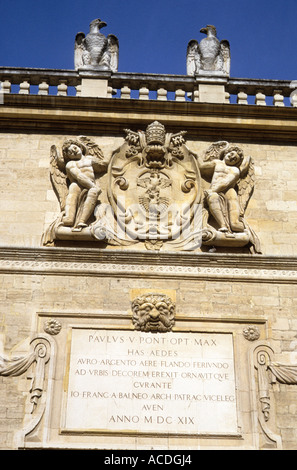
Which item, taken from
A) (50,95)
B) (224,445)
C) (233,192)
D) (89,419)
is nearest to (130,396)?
(89,419)

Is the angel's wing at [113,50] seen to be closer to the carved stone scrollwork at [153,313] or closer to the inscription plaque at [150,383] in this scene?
the carved stone scrollwork at [153,313]

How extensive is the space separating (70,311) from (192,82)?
4.16 m

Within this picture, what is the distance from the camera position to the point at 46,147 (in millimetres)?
11898

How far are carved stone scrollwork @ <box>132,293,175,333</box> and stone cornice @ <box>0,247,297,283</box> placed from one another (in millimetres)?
400

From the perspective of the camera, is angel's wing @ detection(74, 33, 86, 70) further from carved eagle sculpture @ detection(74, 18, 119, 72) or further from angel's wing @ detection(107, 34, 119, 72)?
angel's wing @ detection(107, 34, 119, 72)

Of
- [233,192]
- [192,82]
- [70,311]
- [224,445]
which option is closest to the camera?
[224,445]

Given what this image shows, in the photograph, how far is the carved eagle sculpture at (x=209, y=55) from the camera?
12539 millimetres

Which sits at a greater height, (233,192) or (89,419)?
(233,192)

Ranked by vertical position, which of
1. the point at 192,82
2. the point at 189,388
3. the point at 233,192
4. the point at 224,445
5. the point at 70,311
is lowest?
the point at 224,445

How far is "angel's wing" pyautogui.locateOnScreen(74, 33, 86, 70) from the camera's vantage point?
12516 mm

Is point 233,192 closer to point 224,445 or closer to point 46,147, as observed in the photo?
point 46,147

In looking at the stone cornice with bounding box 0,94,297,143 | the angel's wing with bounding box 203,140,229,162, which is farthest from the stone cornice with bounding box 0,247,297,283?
the stone cornice with bounding box 0,94,297,143

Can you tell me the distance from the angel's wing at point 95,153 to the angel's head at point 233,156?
173 cm

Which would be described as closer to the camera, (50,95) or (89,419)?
(89,419)
